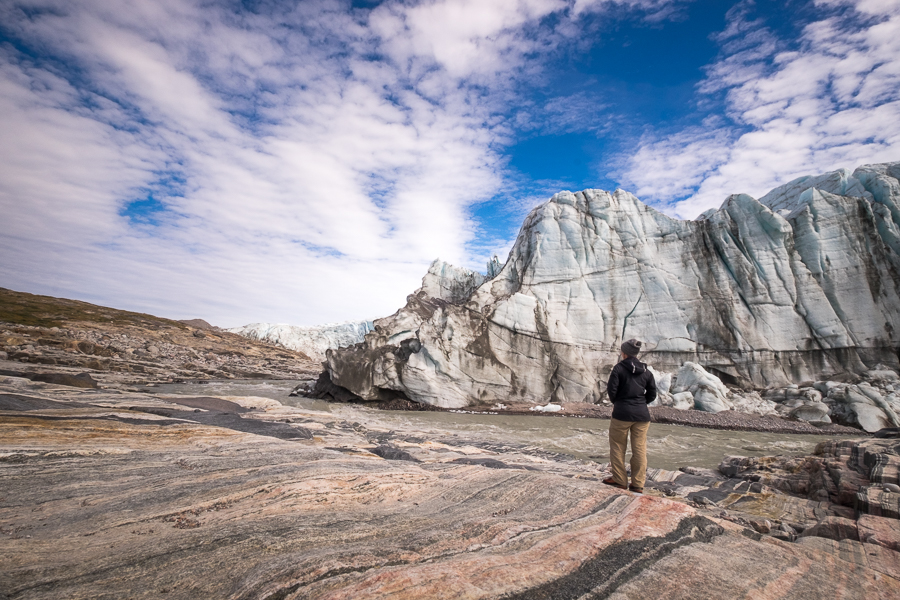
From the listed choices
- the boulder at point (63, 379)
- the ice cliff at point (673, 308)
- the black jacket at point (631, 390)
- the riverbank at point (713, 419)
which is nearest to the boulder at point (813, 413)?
the riverbank at point (713, 419)

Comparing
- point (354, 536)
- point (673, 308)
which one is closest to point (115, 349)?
point (354, 536)

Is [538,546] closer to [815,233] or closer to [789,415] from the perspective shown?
[789,415]

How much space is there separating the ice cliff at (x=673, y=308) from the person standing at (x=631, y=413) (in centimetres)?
2038

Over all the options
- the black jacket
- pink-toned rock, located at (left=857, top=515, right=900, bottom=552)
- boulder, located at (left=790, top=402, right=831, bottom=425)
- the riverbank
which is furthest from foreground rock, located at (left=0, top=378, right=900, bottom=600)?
boulder, located at (left=790, top=402, right=831, bottom=425)

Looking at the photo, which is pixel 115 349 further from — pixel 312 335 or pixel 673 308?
pixel 312 335

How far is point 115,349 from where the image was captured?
4366cm

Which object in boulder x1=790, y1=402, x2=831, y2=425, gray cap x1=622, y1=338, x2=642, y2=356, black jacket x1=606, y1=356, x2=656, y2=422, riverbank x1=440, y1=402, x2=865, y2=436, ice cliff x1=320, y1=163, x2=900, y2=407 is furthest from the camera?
ice cliff x1=320, y1=163, x2=900, y2=407

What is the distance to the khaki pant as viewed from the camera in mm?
5332

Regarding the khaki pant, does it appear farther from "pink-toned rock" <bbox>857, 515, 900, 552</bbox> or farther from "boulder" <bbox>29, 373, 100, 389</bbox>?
"boulder" <bbox>29, 373, 100, 389</bbox>

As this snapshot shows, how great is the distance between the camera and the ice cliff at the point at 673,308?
25750 millimetres

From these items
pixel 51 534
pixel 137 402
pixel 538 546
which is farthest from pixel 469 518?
pixel 137 402

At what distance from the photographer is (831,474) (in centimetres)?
731

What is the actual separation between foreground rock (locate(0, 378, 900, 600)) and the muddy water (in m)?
6.54

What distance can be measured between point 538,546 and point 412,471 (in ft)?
11.0
